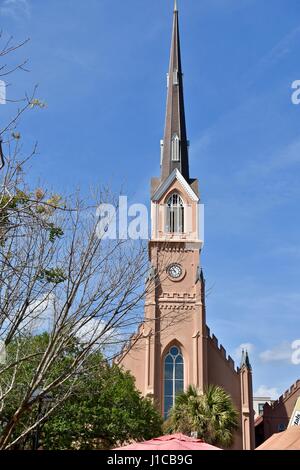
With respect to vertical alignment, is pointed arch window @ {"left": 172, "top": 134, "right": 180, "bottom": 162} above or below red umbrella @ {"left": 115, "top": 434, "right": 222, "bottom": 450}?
above

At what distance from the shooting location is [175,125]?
157ft

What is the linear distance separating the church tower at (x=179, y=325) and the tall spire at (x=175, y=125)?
0.14 m

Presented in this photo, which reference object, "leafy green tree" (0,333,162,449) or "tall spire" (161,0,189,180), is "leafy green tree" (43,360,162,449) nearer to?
"leafy green tree" (0,333,162,449)

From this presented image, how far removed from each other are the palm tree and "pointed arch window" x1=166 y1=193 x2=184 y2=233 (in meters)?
17.9

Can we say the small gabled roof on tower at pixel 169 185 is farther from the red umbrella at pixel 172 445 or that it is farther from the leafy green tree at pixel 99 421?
the red umbrella at pixel 172 445

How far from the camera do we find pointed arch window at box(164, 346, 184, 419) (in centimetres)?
3784

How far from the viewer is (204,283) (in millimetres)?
41031

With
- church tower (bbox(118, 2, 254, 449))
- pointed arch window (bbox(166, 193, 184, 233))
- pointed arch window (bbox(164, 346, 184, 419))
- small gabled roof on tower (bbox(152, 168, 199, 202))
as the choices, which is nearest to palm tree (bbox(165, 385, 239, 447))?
church tower (bbox(118, 2, 254, 449))

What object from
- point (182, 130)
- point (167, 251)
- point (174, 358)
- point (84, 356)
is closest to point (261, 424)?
point (174, 358)

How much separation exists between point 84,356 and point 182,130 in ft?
132

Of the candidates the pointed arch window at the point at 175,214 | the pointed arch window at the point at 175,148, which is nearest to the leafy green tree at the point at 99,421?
the pointed arch window at the point at 175,214

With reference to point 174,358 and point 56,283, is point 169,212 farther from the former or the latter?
point 56,283

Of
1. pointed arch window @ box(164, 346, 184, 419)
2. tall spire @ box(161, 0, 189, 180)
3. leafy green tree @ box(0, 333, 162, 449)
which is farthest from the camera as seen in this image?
tall spire @ box(161, 0, 189, 180)

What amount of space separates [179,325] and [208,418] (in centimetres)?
1379
